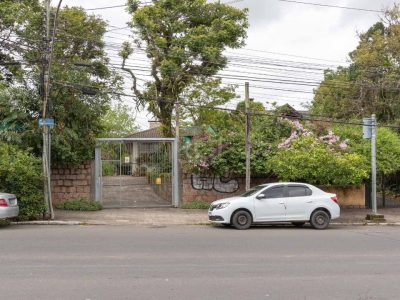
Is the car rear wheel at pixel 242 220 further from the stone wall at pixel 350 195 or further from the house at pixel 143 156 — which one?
the stone wall at pixel 350 195

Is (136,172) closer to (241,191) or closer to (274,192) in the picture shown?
(241,191)

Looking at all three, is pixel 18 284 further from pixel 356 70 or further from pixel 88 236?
pixel 356 70

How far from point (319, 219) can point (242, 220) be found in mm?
2532

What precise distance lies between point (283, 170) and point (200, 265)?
11.0 meters

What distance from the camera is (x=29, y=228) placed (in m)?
15.3

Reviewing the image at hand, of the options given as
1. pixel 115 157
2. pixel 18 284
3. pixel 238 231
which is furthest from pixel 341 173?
pixel 18 284

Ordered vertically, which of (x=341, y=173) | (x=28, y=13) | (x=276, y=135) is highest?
(x=28, y=13)

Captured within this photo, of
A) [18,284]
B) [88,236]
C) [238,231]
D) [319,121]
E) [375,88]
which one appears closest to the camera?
[18,284]

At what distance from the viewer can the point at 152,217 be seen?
61.5 ft

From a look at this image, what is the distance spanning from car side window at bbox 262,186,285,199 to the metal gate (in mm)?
6682

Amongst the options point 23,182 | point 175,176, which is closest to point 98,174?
point 175,176

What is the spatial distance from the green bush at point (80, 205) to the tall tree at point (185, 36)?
31.8 ft

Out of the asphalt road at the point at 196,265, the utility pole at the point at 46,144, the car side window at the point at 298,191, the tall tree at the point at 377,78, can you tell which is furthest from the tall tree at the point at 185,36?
the asphalt road at the point at 196,265

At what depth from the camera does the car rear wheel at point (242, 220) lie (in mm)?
15492
